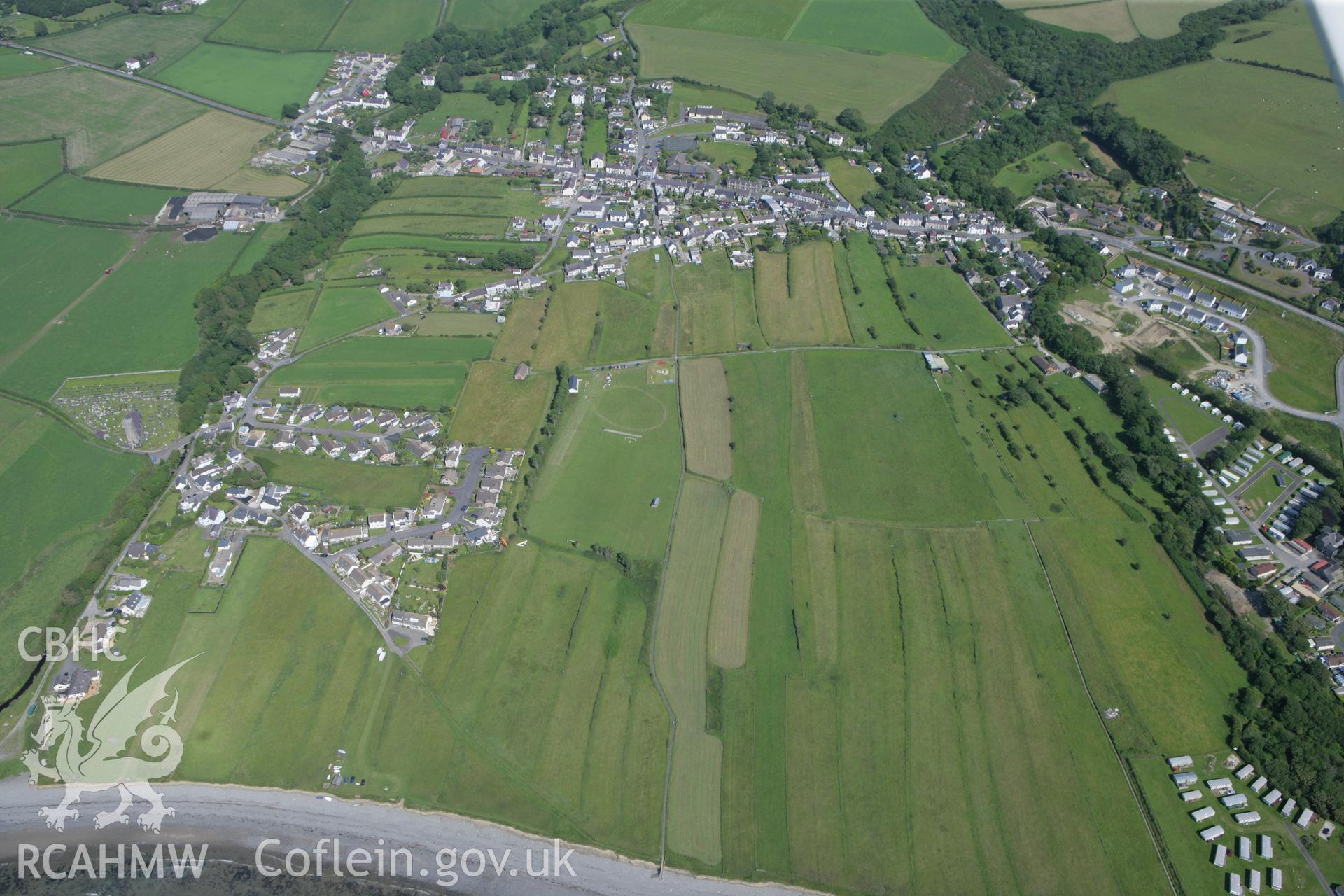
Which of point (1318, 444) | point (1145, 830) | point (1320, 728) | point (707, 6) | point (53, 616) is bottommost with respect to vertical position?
point (53, 616)

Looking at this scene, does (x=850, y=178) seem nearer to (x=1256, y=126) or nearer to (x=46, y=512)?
(x=1256, y=126)

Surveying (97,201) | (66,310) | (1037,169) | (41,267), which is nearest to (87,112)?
(97,201)

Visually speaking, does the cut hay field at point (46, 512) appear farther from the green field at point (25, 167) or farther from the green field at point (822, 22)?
the green field at point (822, 22)

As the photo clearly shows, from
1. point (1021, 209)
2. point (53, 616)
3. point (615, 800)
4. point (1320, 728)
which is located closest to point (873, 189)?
point (1021, 209)

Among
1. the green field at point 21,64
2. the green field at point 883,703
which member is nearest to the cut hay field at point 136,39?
the green field at point 21,64

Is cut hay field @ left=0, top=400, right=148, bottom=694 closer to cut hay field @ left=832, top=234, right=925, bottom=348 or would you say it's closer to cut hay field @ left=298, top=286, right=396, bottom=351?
cut hay field @ left=298, top=286, right=396, bottom=351

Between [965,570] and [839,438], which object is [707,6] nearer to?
[839,438]

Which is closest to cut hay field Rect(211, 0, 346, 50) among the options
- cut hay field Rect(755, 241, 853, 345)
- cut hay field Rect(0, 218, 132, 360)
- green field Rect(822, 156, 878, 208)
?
cut hay field Rect(0, 218, 132, 360)
